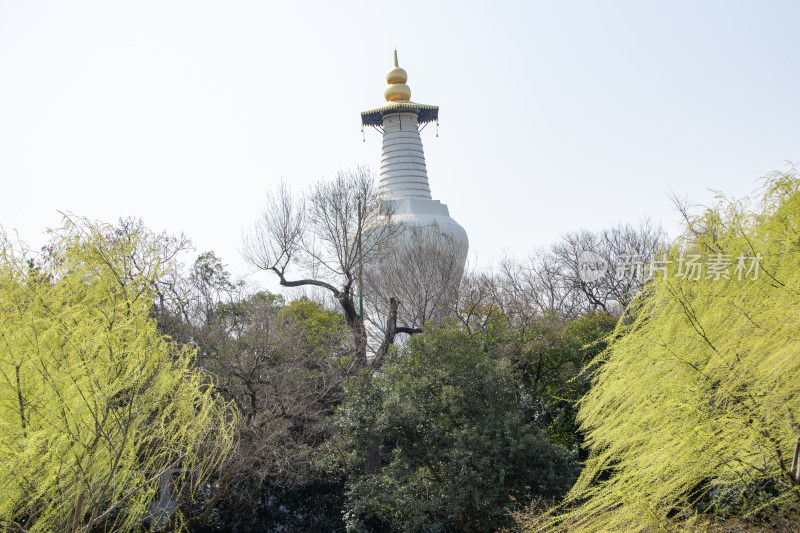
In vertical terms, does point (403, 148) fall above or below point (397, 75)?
below

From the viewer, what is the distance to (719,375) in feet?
14.0

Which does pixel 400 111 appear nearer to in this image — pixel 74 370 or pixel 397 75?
pixel 397 75

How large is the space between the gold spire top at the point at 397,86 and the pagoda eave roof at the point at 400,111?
48 cm

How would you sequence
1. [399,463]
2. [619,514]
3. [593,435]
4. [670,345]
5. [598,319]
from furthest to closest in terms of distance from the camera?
[598,319]
[399,463]
[593,435]
[670,345]
[619,514]

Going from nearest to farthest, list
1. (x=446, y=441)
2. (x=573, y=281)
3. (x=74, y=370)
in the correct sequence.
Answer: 1. (x=74, y=370)
2. (x=446, y=441)
3. (x=573, y=281)

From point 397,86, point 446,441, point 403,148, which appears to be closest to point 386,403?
point 446,441

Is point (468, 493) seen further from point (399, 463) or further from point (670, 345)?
point (670, 345)

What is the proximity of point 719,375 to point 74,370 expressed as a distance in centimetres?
459

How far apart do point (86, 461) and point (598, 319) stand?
10.1m

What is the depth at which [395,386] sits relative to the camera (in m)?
9.17

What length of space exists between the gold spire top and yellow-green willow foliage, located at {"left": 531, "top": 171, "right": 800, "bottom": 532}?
23965mm

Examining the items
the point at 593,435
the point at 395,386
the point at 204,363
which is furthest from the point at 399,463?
the point at 204,363

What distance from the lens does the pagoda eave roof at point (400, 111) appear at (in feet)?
90.1

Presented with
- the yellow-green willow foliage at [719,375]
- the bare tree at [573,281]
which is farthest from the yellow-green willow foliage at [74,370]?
the bare tree at [573,281]
